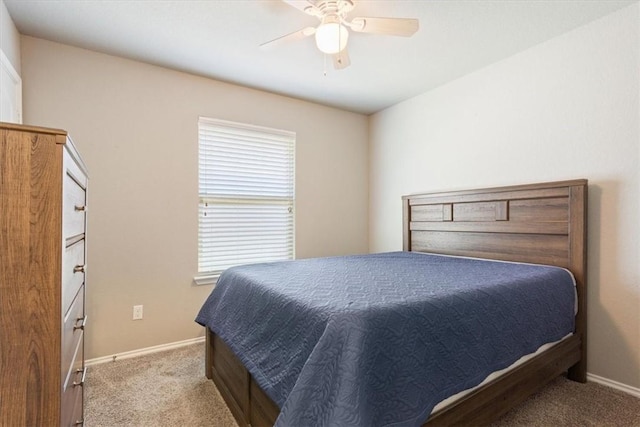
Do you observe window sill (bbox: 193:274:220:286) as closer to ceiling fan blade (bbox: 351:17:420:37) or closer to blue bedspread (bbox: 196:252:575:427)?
blue bedspread (bbox: 196:252:575:427)

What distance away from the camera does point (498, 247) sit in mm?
2498

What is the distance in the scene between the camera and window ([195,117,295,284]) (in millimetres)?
2895

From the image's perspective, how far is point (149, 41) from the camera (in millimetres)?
2281

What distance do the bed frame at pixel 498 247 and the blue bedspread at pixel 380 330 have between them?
0.11 m

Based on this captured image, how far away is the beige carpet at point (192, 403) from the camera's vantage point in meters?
1.68

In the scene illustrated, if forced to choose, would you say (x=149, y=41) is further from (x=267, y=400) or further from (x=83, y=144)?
(x=267, y=400)

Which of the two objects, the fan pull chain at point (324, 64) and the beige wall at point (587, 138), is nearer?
the beige wall at point (587, 138)

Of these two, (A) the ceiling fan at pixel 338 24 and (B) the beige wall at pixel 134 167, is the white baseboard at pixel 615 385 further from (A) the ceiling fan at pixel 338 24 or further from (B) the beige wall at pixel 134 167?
(B) the beige wall at pixel 134 167

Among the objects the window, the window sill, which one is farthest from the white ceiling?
the window sill

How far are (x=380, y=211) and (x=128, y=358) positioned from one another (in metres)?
2.87

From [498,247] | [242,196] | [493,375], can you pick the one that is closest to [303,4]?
[242,196]

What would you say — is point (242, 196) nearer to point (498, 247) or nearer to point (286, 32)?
point (286, 32)

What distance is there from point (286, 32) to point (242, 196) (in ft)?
4.95

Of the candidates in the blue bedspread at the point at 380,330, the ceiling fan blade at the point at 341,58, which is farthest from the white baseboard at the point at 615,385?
the ceiling fan blade at the point at 341,58
